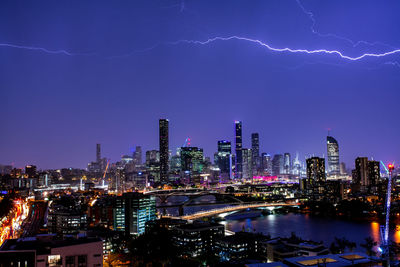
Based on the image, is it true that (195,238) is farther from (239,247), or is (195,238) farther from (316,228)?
(316,228)

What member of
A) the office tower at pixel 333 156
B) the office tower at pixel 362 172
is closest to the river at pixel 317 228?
the office tower at pixel 362 172

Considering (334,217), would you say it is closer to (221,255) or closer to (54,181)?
(221,255)

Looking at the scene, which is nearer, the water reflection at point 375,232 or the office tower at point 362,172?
the water reflection at point 375,232

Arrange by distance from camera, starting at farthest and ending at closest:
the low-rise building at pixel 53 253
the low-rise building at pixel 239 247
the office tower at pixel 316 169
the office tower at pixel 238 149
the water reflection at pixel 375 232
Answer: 1. the office tower at pixel 238 149
2. the office tower at pixel 316 169
3. the water reflection at pixel 375 232
4. the low-rise building at pixel 239 247
5. the low-rise building at pixel 53 253

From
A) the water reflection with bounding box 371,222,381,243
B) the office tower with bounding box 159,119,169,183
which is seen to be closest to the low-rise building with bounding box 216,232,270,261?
the water reflection with bounding box 371,222,381,243

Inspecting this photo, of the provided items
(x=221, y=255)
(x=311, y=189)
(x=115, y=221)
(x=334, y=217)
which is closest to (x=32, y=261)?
(x=221, y=255)

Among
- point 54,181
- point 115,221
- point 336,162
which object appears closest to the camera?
point 115,221

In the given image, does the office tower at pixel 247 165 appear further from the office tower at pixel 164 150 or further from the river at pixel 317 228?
the river at pixel 317 228

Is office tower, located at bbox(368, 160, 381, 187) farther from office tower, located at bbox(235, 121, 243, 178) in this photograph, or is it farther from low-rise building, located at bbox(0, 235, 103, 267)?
low-rise building, located at bbox(0, 235, 103, 267)
